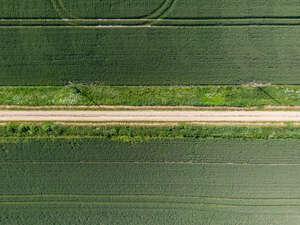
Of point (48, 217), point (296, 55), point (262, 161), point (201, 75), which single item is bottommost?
point (48, 217)

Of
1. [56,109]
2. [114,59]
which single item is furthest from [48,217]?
[114,59]

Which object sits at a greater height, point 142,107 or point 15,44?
point 15,44

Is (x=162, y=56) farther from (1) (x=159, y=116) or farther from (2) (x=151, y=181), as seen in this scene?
(2) (x=151, y=181)

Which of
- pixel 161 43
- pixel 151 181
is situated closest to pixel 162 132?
pixel 151 181

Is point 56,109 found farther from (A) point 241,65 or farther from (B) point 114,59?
(A) point 241,65

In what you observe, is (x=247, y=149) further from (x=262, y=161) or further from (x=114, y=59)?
(x=114, y=59)
